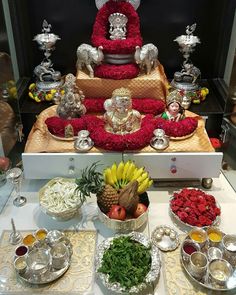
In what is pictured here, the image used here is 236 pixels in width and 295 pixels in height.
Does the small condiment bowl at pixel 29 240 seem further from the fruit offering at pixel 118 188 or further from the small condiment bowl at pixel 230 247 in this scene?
the small condiment bowl at pixel 230 247

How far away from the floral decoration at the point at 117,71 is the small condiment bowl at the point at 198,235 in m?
0.95

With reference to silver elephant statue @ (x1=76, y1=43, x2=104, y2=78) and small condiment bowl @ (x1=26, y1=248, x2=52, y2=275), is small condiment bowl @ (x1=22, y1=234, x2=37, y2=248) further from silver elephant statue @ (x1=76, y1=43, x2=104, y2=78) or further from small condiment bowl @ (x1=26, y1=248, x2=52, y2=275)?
silver elephant statue @ (x1=76, y1=43, x2=104, y2=78)

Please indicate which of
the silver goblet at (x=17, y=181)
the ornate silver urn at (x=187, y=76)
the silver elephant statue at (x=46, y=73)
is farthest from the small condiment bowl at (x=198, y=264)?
the silver elephant statue at (x=46, y=73)

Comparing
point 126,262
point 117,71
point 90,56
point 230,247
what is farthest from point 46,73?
point 230,247

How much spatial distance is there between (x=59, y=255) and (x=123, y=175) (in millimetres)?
441

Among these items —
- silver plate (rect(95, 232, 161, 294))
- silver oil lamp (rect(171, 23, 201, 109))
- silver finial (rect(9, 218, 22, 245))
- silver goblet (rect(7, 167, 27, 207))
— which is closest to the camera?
silver plate (rect(95, 232, 161, 294))

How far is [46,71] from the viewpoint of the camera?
2170mm

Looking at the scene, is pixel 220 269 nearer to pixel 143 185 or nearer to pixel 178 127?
pixel 143 185

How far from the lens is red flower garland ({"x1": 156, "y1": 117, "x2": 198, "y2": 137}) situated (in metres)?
1.71

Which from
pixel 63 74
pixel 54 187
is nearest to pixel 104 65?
pixel 63 74

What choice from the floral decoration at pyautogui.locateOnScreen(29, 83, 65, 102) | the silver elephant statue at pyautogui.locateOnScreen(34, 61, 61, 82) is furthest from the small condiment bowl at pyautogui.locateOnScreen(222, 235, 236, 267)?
the silver elephant statue at pyautogui.locateOnScreen(34, 61, 61, 82)

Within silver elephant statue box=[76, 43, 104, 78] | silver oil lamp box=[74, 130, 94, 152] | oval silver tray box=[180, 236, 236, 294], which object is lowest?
oval silver tray box=[180, 236, 236, 294]

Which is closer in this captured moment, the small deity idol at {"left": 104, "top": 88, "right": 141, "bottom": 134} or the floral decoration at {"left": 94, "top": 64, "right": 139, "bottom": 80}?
the small deity idol at {"left": 104, "top": 88, "right": 141, "bottom": 134}

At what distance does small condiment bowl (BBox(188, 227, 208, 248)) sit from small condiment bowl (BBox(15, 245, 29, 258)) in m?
0.66
